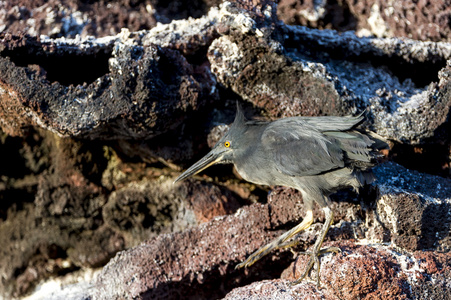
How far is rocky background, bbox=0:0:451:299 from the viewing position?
9.86 ft

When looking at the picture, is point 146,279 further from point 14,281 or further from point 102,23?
point 102,23

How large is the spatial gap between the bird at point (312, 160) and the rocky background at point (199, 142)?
180mm

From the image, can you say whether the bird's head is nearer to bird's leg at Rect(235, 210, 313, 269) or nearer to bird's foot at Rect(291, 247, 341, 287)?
bird's leg at Rect(235, 210, 313, 269)

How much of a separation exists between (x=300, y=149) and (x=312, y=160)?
4.3 inches

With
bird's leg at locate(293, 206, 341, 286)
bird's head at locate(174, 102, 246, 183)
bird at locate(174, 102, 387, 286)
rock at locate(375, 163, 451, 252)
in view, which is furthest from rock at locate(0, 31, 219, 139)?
rock at locate(375, 163, 451, 252)

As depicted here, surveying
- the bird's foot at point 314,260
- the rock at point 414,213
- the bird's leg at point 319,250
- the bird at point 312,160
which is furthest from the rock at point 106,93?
the rock at point 414,213

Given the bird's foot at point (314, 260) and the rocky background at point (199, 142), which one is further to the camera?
the rocky background at point (199, 142)

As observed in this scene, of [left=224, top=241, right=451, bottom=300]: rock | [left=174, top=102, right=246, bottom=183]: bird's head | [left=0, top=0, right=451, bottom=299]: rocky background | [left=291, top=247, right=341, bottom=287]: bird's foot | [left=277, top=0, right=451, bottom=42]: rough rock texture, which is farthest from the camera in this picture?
[left=277, top=0, right=451, bottom=42]: rough rock texture

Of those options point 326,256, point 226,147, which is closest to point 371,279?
point 326,256

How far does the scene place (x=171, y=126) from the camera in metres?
3.43

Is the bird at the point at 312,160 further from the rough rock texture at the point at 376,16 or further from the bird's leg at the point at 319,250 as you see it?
the rough rock texture at the point at 376,16

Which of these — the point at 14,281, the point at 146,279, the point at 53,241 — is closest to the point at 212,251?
the point at 146,279

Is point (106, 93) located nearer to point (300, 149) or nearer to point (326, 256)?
point (300, 149)

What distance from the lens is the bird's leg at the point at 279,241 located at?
10.1 ft
